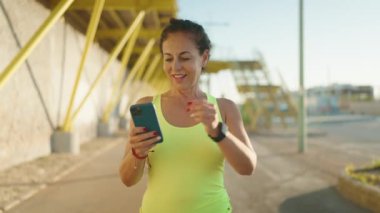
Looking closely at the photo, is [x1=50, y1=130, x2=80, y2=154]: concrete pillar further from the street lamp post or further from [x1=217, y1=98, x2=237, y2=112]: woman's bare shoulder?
[x1=217, y1=98, x2=237, y2=112]: woman's bare shoulder

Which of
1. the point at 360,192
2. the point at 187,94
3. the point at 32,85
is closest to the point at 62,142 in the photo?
the point at 32,85

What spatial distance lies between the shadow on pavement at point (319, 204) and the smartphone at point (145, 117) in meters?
4.40

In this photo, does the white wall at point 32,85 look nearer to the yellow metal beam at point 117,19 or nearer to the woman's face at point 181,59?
the yellow metal beam at point 117,19

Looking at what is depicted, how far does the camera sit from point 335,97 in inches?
2463

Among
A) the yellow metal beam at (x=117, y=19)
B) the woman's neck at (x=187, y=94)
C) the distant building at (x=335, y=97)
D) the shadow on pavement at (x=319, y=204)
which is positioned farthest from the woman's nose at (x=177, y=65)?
the distant building at (x=335, y=97)

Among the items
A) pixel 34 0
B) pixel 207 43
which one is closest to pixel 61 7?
pixel 34 0

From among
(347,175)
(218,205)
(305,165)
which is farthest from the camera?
(305,165)

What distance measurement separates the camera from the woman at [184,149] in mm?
1664

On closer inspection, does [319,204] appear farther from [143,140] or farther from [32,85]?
[32,85]

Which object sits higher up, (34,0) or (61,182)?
(34,0)

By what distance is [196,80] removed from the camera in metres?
1.83

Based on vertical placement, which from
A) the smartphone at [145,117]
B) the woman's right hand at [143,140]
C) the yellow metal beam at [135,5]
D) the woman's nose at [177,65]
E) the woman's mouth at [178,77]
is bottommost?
the woman's right hand at [143,140]

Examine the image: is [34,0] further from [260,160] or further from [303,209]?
[303,209]

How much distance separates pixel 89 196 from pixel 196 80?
4962 mm
